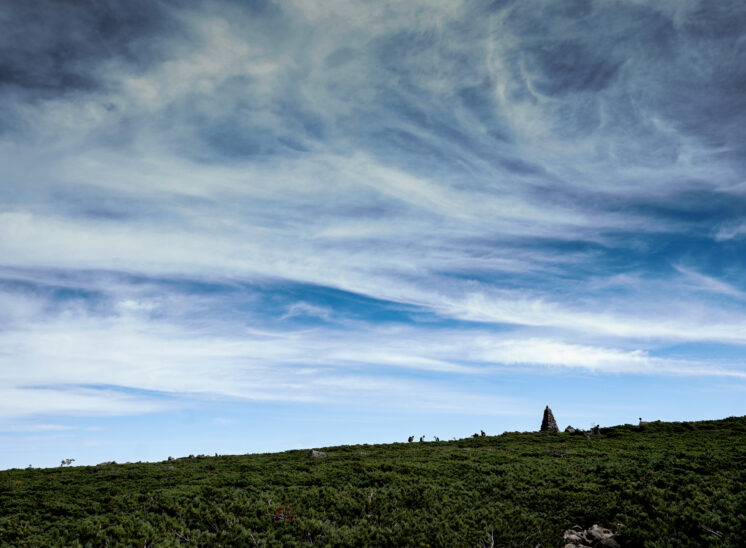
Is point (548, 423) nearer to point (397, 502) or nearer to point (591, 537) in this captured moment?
point (397, 502)

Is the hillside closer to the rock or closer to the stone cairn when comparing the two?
the rock

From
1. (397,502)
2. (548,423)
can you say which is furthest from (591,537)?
(548,423)

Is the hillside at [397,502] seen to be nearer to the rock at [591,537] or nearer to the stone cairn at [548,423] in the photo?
the rock at [591,537]

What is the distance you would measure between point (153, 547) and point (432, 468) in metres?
18.7

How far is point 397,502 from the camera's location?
24.9 meters

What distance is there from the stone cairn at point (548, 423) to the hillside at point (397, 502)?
1913 cm

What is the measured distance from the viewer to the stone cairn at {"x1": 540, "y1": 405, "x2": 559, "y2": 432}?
5525cm

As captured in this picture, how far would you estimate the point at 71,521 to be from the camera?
22.7 m

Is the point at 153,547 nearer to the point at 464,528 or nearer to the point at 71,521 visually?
the point at 71,521

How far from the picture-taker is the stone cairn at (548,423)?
55250 millimetres

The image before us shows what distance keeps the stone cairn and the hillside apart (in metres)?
19.1

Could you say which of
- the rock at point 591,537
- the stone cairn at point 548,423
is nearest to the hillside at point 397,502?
the rock at point 591,537

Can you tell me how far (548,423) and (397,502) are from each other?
3829cm

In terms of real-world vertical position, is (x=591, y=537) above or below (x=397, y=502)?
below
